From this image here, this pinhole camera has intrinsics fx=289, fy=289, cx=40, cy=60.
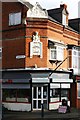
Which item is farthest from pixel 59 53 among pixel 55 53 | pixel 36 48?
pixel 36 48

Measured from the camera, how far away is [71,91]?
28.7m

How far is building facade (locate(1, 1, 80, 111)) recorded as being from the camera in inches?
984

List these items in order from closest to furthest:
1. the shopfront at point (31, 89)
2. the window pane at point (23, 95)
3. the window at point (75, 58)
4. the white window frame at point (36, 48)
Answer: the shopfront at point (31, 89) < the window pane at point (23, 95) < the white window frame at point (36, 48) < the window at point (75, 58)

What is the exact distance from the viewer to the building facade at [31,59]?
25.0m

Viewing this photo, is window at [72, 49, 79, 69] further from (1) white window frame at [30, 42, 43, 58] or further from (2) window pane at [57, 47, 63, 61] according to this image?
(1) white window frame at [30, 42, 43, 58]

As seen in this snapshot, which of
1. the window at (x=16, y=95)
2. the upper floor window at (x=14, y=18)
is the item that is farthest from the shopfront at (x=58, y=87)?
the upper floor window at (x=14, y=18)

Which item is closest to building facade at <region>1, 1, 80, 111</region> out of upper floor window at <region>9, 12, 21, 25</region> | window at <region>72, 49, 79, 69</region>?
upper floor window at <region>9, 12, 21, 25</region>

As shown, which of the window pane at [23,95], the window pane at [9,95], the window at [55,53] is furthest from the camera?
the window at [55,53]

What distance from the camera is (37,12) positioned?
25906mm

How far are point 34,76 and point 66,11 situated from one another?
9.44 metres

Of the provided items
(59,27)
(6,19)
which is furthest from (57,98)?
(6,19)

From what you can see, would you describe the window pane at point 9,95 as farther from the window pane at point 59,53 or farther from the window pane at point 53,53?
the window pane at point 59,53

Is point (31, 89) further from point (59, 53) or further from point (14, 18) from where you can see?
point (14, 18)

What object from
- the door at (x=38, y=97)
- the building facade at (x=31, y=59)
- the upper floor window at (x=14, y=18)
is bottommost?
the door at (x=38, y=97)
